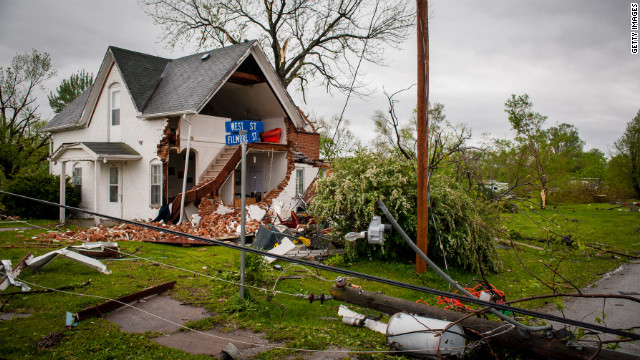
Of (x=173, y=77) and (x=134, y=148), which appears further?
(x=173, y=77)

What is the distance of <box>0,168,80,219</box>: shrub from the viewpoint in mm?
17906

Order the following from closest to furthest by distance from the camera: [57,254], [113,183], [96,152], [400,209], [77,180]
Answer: [57,254]
[400,209]
[96,152]
[113,183]
[77,180]

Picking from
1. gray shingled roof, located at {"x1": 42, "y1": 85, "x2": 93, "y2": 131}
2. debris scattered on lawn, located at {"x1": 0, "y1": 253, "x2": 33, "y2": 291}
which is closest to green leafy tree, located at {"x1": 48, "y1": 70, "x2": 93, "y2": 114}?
gray shingled roof, located at {"x1": 42, "y1": 85, "x2": 93, "y2": 131}

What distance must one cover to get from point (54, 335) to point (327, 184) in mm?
7124

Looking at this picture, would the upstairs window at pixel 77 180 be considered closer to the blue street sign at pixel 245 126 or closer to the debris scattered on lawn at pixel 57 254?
the debris scattered on lawn at pixel 57 254

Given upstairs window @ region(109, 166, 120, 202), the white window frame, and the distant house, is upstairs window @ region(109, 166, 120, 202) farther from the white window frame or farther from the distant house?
the white window frame

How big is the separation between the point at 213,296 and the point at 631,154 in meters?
40.4

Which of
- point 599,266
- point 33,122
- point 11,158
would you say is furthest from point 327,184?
point 33,122

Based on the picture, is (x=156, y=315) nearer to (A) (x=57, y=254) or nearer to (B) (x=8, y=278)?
(B) (x=8, y=278)

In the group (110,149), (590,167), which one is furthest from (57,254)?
(590,167)

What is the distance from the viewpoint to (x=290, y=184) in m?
20.0

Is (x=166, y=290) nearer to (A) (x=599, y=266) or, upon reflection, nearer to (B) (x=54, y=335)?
(B) (x=54, y=335)

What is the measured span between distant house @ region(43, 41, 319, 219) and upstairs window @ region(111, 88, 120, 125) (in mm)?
47

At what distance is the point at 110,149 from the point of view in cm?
1728
